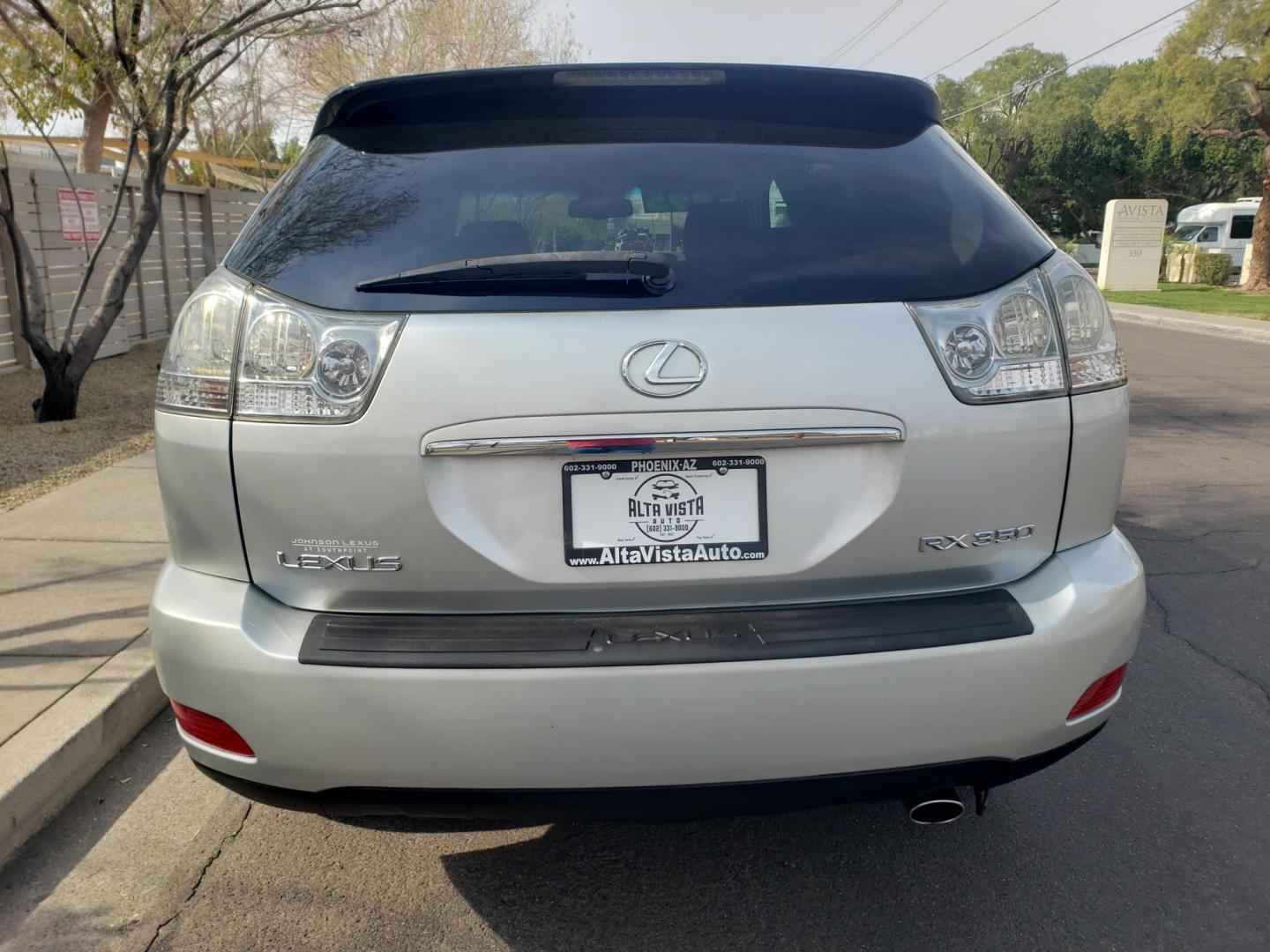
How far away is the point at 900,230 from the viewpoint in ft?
7.11

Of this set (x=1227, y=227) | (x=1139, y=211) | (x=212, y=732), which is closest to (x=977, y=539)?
(x=212, y=732)

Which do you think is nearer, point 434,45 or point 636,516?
point 636,516

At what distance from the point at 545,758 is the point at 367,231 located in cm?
107

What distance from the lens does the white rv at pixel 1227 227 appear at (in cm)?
3875

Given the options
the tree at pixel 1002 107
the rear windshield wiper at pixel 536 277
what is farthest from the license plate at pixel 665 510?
the tree at pixel 1002 107

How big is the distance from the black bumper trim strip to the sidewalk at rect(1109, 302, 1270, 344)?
16943 mm

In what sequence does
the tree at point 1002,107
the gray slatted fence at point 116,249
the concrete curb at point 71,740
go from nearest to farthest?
the concrete curb at point 71,740 → the gray slatted fence at point 116,249 → the tree at point 1002,107

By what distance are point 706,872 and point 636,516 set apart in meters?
1.08

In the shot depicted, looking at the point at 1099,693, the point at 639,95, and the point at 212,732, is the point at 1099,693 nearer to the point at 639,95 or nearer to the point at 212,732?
the point at 639,95

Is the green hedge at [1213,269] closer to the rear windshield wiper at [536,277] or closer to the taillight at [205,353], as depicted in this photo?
the rear windshield wiper at [536,277]

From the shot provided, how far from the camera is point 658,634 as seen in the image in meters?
1.97

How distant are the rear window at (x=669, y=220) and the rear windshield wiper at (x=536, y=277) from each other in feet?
0.06

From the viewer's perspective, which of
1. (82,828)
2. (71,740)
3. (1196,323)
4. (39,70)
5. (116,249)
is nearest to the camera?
(82,828)

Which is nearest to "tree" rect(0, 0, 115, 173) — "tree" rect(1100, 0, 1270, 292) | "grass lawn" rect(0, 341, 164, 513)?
"grass lawn" rect(0, 341, 164, 513)
